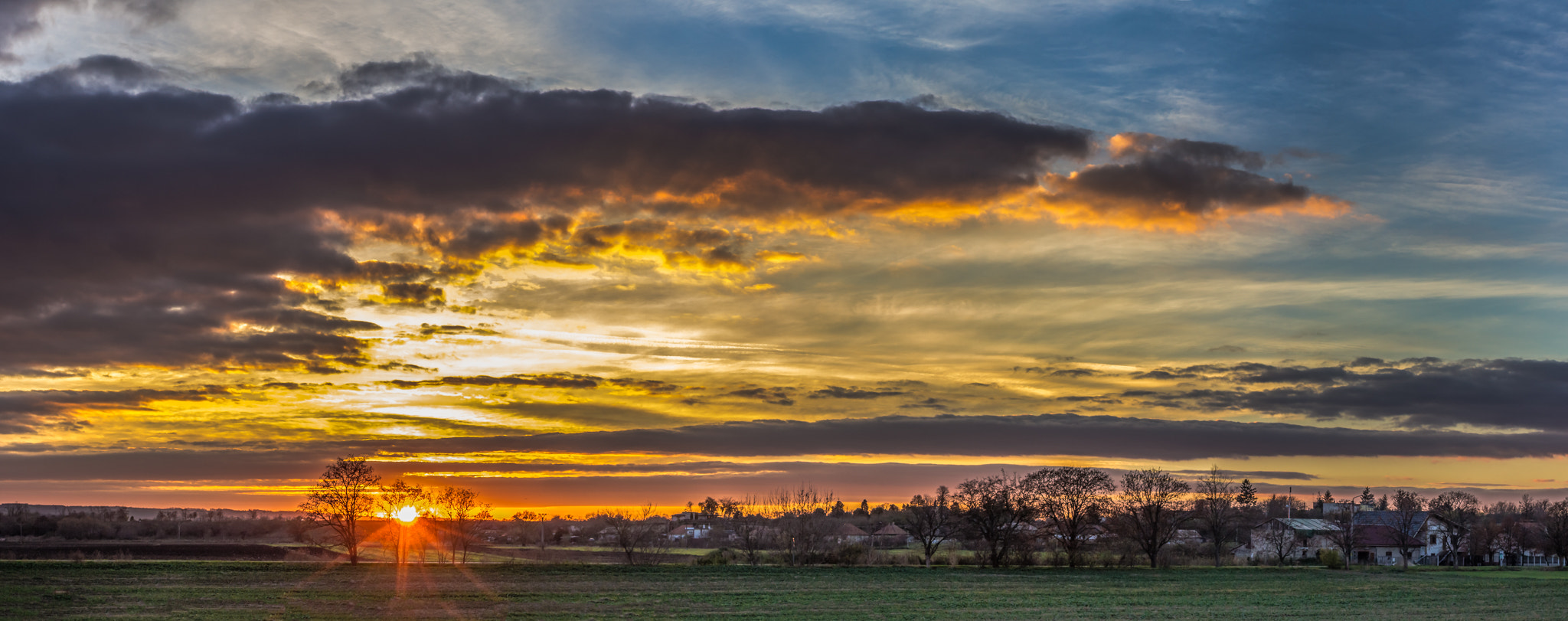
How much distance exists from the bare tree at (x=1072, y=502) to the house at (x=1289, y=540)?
25.3 metres

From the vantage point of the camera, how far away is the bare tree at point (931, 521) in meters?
88.5

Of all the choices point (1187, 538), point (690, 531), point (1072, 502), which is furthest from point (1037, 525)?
point (690, 531)

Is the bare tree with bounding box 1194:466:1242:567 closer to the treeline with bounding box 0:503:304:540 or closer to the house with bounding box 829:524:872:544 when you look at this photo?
the house with bounding box 829:524:872:544

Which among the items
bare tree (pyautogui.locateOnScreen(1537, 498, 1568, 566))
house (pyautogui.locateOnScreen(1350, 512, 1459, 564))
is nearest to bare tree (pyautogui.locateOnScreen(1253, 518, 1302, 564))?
→ house (pyautogui.locateOnScreen(1350, 512, 1459, 564))

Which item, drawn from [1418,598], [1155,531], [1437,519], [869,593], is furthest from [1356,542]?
[869,593]

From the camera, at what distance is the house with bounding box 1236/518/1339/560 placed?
11331cm

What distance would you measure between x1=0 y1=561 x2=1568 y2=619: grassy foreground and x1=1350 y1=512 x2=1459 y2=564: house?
50.4 metres

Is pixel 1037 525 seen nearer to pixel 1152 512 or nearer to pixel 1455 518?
pixel 1152 512

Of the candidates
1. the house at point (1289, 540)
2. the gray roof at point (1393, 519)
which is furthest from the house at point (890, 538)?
the gray roof at point (1393, 519)

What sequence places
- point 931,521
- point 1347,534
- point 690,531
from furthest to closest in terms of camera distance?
point 690,531
point 1347,534
point 931,521

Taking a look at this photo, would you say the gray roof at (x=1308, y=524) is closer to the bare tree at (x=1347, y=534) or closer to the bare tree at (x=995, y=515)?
the bare tree at (x=1347, y=534)

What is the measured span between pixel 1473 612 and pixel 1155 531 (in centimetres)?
4910

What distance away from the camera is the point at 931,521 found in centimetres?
8806

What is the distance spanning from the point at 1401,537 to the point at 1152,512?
140 feet
